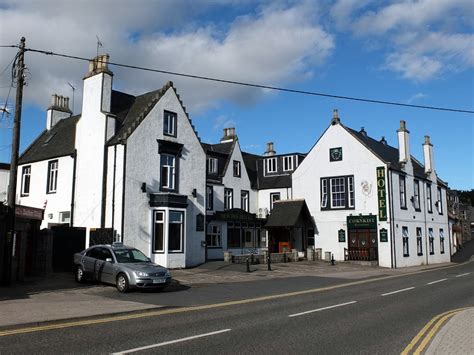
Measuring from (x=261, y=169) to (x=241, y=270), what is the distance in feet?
60.9

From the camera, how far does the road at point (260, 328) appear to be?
7.97m

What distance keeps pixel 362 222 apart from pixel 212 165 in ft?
40.2

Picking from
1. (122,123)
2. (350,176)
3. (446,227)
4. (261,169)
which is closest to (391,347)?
(122,123)

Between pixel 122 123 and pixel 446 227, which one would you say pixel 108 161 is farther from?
pixel 446 227

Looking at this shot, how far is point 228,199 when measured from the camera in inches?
1471

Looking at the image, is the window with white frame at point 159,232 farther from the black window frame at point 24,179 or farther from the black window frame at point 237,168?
the black window frame at point 237,168

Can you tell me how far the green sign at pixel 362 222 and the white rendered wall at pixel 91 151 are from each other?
18.7m

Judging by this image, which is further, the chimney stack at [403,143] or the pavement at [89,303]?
the chimney stack at [403,143]

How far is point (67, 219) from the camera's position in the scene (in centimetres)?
2808

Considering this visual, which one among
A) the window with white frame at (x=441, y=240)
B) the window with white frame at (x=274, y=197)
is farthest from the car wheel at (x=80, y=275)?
the window with white frame at (x=441, y=240)

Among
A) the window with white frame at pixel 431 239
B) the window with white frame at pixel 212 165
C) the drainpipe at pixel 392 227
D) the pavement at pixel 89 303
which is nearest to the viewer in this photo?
the pavement at pixel 89 303

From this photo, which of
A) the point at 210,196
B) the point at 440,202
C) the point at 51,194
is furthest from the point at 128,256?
the point at 440,202

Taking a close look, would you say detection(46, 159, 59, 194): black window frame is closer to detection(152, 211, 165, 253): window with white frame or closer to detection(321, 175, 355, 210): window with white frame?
detection(152, 211, 165, 253): window with white frame

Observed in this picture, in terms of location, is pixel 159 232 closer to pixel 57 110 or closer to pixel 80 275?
pixel 80 275
